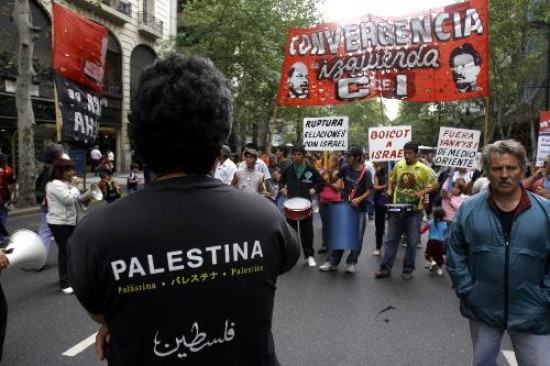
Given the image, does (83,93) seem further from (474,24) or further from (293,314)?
(474,24)

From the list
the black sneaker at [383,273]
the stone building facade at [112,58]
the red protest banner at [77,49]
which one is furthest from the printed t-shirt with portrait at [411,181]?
the stone building facade at [112,58]

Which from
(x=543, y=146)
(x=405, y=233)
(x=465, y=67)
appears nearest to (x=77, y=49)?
(x=405, y=233)

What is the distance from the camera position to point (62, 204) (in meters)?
5.59

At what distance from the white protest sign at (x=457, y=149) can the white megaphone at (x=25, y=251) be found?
6.58 meters

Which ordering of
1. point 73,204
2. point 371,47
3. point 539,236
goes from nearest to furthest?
1. point 539,236
2. point 73,204
3. point 371,47

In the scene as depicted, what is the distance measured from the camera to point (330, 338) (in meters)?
4.30

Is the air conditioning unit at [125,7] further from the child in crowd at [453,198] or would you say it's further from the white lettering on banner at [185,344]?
the white lettering on banner at [185,344]

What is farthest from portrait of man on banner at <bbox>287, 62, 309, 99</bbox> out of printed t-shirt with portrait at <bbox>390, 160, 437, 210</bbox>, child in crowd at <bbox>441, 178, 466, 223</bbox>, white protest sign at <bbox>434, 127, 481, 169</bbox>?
printed t-shirt with portrait at <bbox>390, 160, 437, 210</bbox>

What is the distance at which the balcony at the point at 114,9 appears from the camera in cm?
2256

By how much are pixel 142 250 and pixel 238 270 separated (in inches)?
11.5

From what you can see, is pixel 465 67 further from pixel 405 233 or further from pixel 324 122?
pixel 405 233

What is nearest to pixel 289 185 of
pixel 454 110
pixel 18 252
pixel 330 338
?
pixel 330 338

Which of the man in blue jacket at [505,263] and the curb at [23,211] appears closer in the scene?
the man in blue jacket at [505,263]

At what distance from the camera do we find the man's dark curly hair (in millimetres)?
1451
